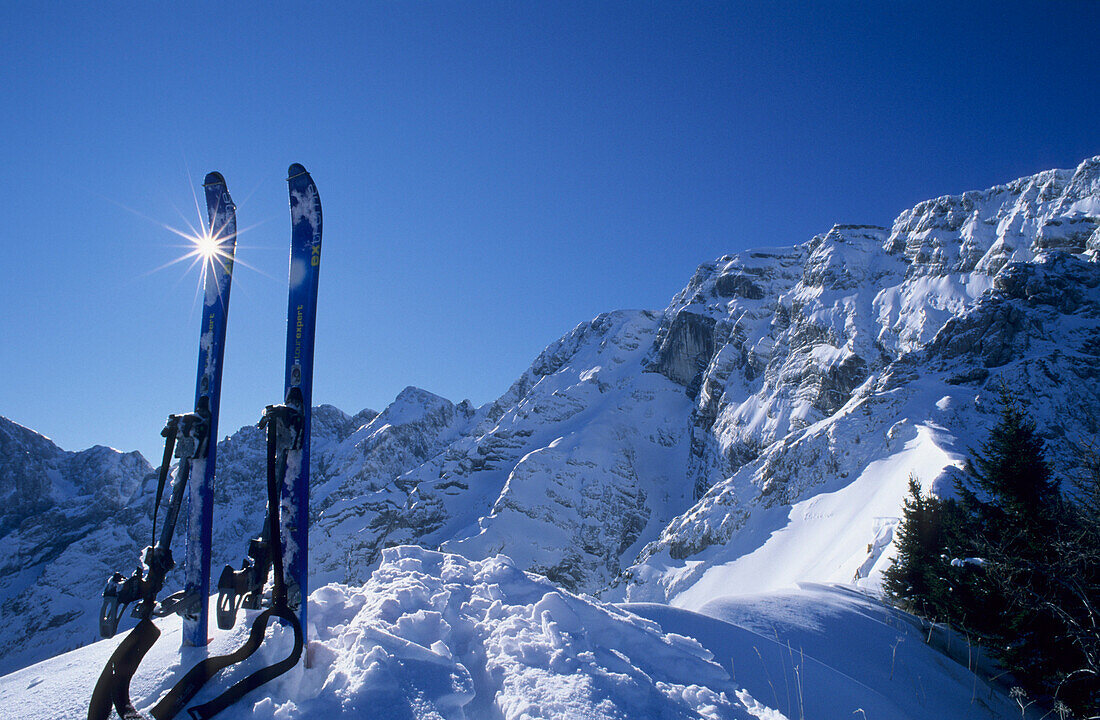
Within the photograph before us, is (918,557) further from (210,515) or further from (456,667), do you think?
(210,515)

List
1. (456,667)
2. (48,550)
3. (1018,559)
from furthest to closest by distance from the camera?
(48,550) → (1018,559) → (456,667)

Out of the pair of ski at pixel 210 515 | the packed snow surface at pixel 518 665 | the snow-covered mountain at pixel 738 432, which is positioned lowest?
the packed snow surface at pixel 518 665

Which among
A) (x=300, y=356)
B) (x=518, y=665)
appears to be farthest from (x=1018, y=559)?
(x=300, y=356)

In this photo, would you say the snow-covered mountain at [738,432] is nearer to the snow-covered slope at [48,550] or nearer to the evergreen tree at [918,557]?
the snow-covered slope at [48,550]

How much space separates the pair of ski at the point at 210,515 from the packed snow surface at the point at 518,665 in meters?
0.19

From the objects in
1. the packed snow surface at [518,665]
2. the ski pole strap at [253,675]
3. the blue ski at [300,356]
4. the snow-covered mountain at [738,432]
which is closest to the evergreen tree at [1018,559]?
the packed snow surface at [518,665]

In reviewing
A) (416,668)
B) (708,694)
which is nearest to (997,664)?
(708,694)

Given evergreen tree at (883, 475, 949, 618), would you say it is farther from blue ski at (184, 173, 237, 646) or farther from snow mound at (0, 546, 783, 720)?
blue ski at (184, 173, 237, 646)

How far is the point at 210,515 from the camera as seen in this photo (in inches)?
236

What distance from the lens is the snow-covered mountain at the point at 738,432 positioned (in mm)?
45750

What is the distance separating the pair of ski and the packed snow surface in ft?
0.64

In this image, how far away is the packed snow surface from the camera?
3.52 m

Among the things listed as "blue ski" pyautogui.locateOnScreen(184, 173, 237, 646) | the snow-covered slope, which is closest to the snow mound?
"blue ski" pyautogui.locateOnScreen(184, 173, 237, 646)

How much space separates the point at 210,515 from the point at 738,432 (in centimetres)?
9288
